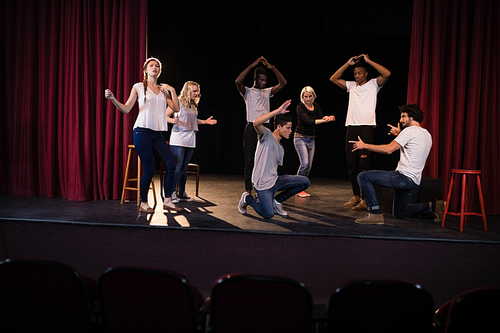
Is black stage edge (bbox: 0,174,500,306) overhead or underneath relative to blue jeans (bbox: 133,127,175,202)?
underneath

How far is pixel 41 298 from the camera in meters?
1.64

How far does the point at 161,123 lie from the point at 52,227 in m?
1.42

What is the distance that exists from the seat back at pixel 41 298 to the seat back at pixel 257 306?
1.76 feet

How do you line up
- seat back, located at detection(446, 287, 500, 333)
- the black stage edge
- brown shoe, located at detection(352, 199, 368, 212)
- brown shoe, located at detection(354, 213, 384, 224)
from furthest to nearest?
brown shoe, located at detection(352, 199, 368, 212), brown shoe, located at detection(354, 213, 384, 224), the black stage edge, seat back, located at detection(446, 287, 500, 333)

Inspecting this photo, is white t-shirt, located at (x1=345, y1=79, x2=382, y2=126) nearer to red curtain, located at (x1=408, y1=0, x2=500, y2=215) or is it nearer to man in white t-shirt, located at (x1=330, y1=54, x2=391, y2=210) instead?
man in white t-shirt, located at (x1=330, y1=54, x2=391, y2=210)

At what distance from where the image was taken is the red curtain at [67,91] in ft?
16.9

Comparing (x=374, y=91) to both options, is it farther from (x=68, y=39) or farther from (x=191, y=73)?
(x=191, y=73)

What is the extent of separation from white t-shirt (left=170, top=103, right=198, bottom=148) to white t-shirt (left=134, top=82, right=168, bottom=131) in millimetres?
716

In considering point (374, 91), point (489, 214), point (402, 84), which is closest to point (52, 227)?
point (374, 91)

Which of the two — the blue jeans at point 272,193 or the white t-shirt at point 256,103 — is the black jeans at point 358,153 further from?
the white t-shirt at point 256,103

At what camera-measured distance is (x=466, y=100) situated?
4957 mm

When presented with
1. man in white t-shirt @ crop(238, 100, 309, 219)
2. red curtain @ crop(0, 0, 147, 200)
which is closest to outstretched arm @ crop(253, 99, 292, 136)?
man in white t-shirt @ crop(238, 100, 309, 219)

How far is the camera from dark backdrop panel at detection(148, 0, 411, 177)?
7988 mm

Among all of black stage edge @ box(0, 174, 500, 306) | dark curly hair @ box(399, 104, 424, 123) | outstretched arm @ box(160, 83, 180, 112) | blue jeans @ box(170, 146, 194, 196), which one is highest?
outstretched arm @ box(160, 83, 180, 112)
